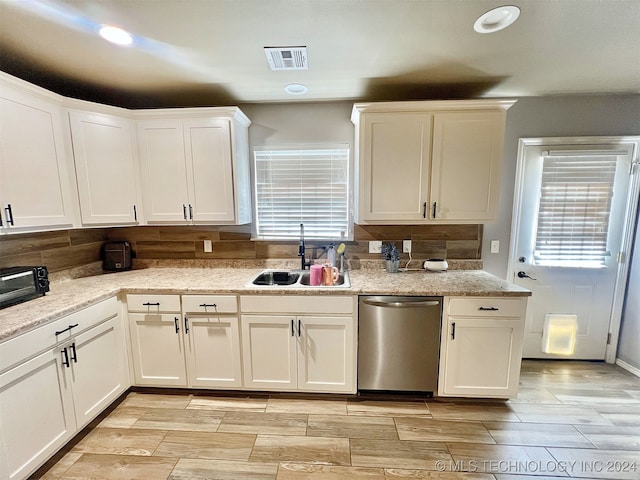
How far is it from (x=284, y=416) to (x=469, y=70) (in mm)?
2828

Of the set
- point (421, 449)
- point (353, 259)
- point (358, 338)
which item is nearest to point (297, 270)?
point (353, 259)

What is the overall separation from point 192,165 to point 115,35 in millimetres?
914

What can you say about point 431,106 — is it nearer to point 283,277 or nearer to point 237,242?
point 283,277

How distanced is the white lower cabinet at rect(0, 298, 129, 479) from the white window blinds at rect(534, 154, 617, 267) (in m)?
3.66

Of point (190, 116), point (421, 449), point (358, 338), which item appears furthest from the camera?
point (190, 116)

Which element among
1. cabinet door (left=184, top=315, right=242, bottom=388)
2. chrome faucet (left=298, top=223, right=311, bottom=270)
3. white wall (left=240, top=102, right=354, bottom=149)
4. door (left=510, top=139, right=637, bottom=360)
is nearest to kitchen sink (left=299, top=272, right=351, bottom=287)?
chrome faucet (left=298, top=223, right=311, bottom=270)

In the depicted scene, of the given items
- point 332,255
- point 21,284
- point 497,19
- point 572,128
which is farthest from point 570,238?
point 21,284

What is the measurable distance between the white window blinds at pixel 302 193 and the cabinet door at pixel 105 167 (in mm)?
1052

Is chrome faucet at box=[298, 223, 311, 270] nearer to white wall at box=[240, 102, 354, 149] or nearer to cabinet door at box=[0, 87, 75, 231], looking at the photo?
white wall at box=[240, 102, 354, 149]

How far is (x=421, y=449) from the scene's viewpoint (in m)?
1.66

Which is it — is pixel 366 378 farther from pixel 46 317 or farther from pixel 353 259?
pixel 46 317

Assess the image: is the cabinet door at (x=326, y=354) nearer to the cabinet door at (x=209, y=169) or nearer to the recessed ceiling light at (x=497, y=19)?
the cabinet door at (x=209, y=169)

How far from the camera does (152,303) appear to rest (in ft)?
6.64

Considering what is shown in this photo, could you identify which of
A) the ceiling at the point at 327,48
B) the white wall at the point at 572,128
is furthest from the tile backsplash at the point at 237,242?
the ceiling at the point at 327,48
